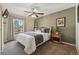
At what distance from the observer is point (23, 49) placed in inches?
55.6

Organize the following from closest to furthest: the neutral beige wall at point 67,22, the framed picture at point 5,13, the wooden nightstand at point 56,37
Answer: the framed picture at point 5,13
the neutral beige wall at point 67,22
the wooden nightstand at point 56,37

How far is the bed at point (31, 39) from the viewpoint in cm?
141

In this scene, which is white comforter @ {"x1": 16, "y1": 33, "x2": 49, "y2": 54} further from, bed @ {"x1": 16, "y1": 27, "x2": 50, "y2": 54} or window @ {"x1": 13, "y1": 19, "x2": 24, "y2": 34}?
window @ {"x1": 13, "y1": 19, "x2": 24, "y2": 34}

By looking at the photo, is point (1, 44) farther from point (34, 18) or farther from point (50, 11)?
point (50, 11)

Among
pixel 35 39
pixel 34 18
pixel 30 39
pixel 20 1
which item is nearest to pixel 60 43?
pixel 35 39

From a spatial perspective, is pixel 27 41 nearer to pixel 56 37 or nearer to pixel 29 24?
pixel 29 24

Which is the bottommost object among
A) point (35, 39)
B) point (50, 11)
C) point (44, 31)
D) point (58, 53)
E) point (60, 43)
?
point (58, 53)

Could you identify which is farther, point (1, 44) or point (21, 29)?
point (21, 29)

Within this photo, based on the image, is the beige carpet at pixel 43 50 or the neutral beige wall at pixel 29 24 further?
the neutral beige wall at pixel 29 24

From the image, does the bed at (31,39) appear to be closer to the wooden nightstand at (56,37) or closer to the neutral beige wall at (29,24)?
the neutral beige wall at (29,24)

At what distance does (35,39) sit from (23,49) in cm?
32

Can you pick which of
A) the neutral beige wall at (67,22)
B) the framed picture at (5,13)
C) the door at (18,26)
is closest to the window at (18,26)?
the door at (18,26)

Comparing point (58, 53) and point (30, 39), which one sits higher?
point (30, 39)

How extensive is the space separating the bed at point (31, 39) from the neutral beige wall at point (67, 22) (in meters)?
0.26
